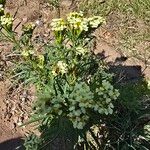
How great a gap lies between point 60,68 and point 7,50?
191cm

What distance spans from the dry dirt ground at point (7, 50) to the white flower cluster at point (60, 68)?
129 cm

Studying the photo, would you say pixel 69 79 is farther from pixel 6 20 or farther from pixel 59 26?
pixel 6 20

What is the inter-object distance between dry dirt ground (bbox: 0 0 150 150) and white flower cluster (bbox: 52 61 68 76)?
1.29 meters

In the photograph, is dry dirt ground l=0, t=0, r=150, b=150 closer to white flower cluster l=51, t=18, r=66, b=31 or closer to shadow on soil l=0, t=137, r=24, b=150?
shadow on soil l=0, t=137, r=24, b=150

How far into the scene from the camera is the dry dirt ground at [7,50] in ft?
14.8

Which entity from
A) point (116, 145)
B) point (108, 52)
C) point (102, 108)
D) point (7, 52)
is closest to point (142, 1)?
point (108, 52)

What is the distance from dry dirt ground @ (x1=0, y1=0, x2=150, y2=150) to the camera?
4520mm

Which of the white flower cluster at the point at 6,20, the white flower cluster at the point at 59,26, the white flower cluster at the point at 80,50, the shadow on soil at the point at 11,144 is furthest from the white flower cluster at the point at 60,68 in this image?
the shadow on soil at the point at 11,144

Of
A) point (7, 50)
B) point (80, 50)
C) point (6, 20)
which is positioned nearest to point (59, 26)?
point (80, 50)

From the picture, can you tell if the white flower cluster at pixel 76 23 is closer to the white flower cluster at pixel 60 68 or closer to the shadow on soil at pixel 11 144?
the white flower cluster at pixel 60 68

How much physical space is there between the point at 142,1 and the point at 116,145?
243cm

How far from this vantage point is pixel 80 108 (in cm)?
313

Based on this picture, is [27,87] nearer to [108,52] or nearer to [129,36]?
[108,52]

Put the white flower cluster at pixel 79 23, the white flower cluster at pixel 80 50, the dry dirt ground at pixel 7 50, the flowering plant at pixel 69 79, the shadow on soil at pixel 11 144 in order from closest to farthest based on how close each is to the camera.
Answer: the flowering plant at pixel 69 79 < the white flower cluster at pixel 79 23 < the white flower cluster at pixel 80 50 < the shadow on soil at pixel 11 144 < the dry dirt ground at pixel 7 50
